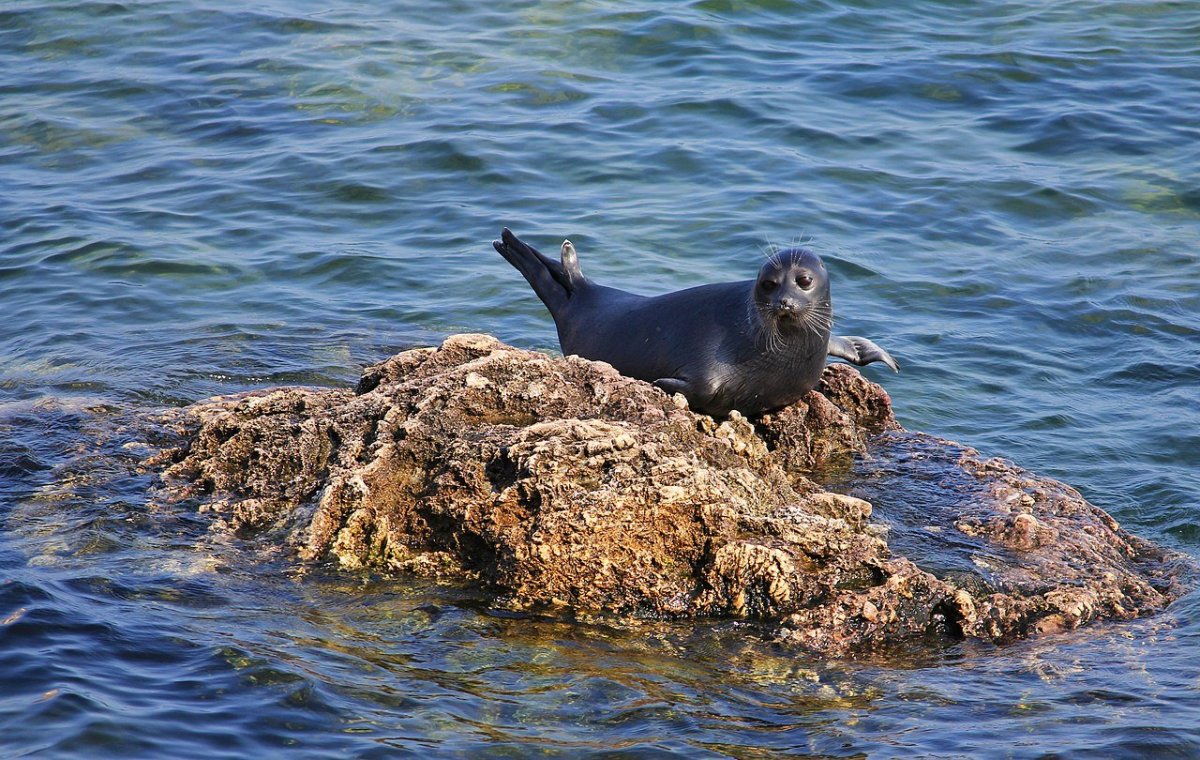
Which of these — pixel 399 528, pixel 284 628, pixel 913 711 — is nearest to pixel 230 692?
pixel 284 628

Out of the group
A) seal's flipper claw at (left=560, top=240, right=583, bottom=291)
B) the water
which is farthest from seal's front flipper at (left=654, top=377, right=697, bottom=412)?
seal's flipper claw at (left=560, top=240, right=583, bottom=291)

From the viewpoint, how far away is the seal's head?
5.77 meters

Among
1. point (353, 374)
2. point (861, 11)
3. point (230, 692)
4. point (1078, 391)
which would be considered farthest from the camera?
point (861, 11)

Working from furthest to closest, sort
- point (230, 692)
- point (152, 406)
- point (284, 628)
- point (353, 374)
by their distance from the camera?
point (353, 374) < point (152, 406) < point (284, 628) < point (230, 692)

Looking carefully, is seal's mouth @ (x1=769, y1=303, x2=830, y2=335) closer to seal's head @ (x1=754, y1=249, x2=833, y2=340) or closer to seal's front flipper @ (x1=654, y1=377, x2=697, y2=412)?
seal's head @ (x1=754, y1=249, x2=833, y2=340)

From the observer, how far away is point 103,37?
46.8ft

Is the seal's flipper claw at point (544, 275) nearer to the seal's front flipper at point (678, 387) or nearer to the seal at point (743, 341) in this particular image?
the seal at point (743, 341)

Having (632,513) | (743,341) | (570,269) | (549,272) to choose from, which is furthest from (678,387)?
(549,272)

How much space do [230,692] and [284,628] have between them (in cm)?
39

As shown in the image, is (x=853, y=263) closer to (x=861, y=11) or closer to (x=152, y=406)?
(x=152, y=406)

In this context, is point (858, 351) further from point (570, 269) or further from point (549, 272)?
point (549, 272)

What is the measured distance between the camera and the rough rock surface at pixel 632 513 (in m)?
4.53

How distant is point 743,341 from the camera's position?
589 centimetres

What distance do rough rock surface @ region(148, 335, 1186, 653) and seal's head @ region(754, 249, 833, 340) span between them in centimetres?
51
